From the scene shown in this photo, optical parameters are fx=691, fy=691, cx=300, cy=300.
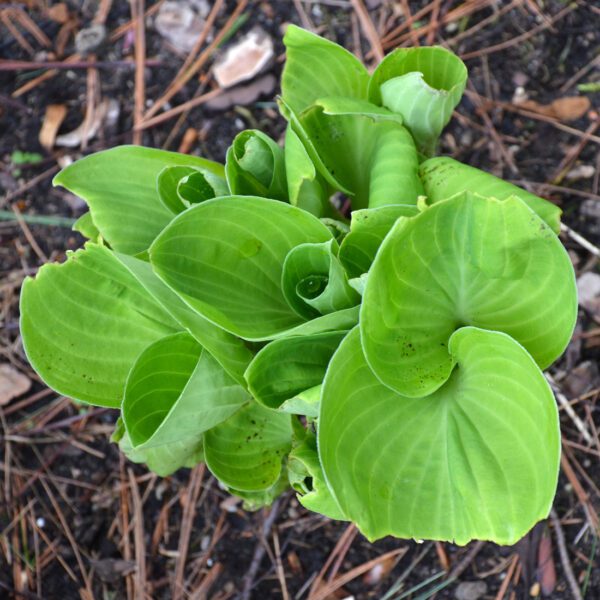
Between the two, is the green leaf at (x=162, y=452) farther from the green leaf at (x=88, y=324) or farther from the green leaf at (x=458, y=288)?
the green leaf at (x=458, y=288)

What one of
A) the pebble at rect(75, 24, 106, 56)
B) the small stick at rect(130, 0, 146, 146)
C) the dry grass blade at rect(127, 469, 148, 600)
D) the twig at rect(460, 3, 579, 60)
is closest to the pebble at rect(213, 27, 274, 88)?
the small stick at rect(130, 0, 146, 146)

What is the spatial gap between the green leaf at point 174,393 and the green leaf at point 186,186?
18 cm

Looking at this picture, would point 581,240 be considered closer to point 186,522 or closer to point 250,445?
point 250,445

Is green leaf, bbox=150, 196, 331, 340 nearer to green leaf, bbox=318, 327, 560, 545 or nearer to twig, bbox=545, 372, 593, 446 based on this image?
green leaf, bbox=318, 327, 560, 545

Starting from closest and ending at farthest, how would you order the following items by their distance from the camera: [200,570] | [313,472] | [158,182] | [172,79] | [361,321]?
[361,321] < [313,472] < [158,182] < [200,570] < [172,79]

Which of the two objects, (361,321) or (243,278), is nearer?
(361,321)

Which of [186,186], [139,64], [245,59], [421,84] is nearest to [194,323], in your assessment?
[186,186]

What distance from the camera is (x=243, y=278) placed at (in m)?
0.83

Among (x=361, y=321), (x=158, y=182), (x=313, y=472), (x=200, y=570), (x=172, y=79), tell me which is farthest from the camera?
(x=172, y=79)

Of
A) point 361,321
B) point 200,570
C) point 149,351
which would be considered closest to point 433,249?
point 361,321

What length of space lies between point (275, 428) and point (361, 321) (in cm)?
35

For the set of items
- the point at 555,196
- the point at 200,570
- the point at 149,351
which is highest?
the point at 149,351

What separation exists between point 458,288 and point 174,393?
37 cm

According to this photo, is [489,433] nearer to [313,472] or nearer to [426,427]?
[426,427]
